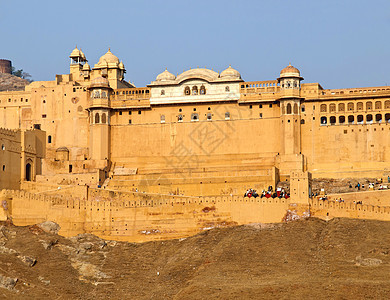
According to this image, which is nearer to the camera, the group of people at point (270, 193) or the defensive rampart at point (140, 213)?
the defensive rampart at point (140, 213)

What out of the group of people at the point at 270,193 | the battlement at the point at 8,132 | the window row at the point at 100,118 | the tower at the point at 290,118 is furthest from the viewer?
the window row at the point at 100,118

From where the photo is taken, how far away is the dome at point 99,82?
88.3 metres

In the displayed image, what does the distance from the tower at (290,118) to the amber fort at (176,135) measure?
0.27ft

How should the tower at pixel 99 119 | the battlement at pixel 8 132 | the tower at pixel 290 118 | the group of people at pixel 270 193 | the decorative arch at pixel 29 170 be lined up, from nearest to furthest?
the group of people at pixel 270 193 → the battlement at pixel 8 132 → the decorative arch at pixel 29 170 → the tower at pixel 290 118 → the tower at pixel 99 119

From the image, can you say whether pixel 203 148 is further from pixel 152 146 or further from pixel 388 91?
pixel 388 91

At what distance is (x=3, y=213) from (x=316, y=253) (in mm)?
23178

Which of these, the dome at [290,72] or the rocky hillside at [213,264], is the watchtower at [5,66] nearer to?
the dome at [290,72]

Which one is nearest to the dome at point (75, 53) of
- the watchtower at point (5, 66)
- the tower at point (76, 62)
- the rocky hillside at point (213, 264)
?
the tower at point (76, 62)

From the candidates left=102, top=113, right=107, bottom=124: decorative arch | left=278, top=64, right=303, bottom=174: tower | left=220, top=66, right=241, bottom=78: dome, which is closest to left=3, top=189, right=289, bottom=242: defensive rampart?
left=278, top=64, right=303, bottom=174: tower

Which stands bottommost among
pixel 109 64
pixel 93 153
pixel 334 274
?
pixel 334 274

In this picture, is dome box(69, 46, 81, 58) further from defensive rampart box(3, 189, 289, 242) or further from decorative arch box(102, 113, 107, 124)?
defensive rampart box(3, 189, 289, 242)

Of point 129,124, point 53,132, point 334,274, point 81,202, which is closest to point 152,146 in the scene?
point 129,124

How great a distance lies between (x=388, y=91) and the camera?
84.2 meters

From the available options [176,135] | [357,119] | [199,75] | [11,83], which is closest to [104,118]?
[176,135]
